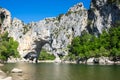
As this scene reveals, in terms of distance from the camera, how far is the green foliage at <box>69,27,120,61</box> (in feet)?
441

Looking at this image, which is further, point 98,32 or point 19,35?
point 19,35

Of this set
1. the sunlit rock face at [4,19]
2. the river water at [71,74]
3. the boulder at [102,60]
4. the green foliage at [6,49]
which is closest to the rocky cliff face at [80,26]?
the sunlit rock face at [4,19]

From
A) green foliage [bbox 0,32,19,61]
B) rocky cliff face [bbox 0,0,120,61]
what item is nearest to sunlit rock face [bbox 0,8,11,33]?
rocky cliff face [bbox 0,0,120,61]

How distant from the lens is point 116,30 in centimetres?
14788

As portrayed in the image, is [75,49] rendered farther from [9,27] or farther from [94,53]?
[9,27]

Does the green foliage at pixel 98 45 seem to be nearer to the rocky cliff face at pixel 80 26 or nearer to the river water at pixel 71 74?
the rocky cliff face at pixel 80 26

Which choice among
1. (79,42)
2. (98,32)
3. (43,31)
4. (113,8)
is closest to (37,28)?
(43,31)

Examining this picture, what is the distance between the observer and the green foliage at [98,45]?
134488 millimetres

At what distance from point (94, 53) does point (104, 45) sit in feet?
31.7

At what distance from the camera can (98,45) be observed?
494 ft

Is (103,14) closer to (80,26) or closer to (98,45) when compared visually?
(80,26)

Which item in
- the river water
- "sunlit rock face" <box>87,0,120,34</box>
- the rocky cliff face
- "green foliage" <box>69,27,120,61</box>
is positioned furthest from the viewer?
the rocky cliff face

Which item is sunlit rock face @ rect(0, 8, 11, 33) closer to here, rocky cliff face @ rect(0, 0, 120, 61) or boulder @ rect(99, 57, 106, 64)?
rocky cliff face @ rect(0, 0, 120, 61)

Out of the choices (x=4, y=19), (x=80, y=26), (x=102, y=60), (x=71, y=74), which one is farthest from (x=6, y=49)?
(x=71, y=74)
